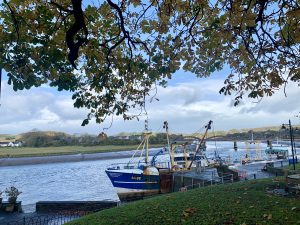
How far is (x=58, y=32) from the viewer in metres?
6.77

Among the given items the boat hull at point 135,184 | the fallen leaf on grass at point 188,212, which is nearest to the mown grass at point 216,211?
the fallen leaf on grass at point 188,212

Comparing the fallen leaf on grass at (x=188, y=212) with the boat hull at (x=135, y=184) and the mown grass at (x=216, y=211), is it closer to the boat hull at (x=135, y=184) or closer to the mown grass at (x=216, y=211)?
the mown grass at (x=216, y=211)

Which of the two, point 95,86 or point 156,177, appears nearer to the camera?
point 95,86

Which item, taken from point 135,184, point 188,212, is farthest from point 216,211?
point 135,184

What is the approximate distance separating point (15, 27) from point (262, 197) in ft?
32.0

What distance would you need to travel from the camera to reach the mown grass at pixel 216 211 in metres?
9.22

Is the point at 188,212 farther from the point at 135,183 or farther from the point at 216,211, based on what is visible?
the point at 135,183

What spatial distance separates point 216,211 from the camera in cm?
1046

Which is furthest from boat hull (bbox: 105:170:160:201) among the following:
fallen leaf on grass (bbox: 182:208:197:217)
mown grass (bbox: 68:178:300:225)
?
fallen leaf on grass (bbox: 182:208:197:217)

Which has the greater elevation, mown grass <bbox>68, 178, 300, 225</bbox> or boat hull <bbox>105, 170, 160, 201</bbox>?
mown grass <bbox>68, 178, 300, 225</bbox>

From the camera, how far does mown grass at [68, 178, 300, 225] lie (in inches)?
363

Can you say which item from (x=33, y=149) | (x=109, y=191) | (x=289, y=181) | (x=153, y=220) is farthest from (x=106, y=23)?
(x=33, y=149)

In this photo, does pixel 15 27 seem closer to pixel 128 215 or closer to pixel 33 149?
pixel 128 215

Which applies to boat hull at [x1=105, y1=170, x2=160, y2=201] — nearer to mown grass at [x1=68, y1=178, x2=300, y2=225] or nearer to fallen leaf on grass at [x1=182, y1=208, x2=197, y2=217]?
mown grass at [x1=68, y1=178, x2=300, y2=225]
